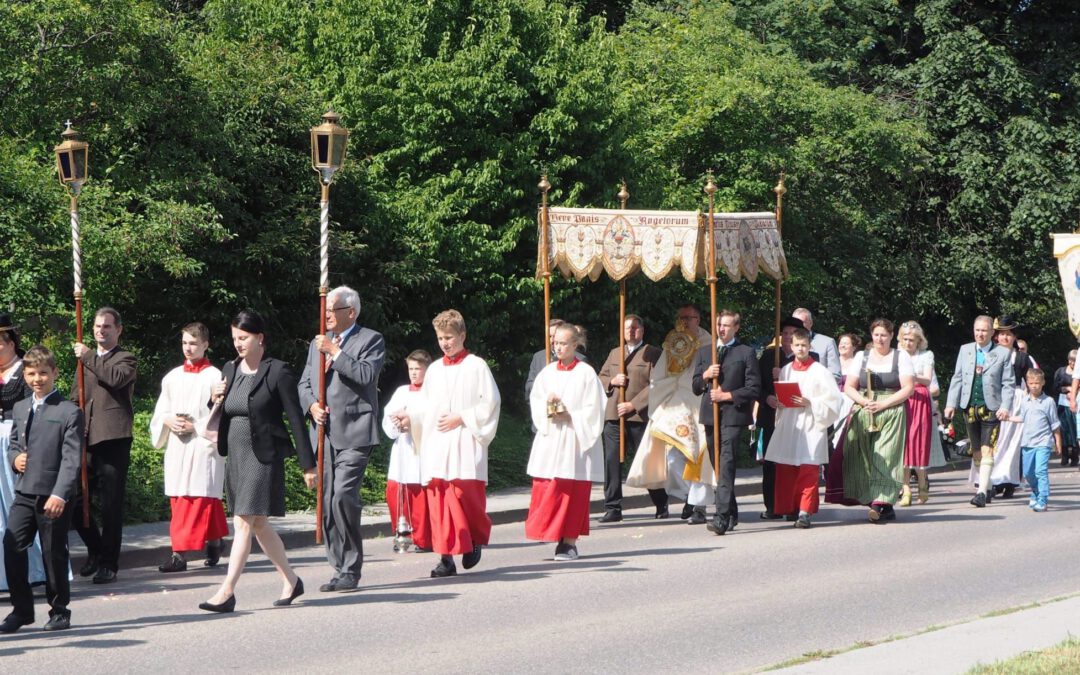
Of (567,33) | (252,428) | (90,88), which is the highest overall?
(567,33)

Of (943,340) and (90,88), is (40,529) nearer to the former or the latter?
(90,88)

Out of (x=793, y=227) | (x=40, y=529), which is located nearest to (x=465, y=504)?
(x=40, y=529)

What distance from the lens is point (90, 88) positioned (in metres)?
16.3

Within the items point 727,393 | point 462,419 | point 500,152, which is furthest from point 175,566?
point 500,152

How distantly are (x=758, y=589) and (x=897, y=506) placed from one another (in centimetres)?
610

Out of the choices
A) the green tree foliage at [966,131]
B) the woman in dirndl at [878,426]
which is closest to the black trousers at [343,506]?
the woman in dirndl at [878,426]

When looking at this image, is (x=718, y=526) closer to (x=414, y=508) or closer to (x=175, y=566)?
(x=414, y=508)

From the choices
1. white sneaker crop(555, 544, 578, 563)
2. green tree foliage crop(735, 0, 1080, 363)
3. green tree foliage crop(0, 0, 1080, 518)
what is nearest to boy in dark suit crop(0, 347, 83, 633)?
white sneaker crop(555, 544, 578, 563)

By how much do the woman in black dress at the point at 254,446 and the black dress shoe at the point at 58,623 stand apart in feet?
2.77

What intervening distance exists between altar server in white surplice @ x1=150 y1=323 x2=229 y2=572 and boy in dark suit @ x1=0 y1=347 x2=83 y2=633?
247 centimetres

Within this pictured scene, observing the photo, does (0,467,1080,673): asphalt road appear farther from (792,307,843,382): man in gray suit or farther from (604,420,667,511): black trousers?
(792,307,843,382): man in gray suit

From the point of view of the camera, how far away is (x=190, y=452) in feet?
37.0

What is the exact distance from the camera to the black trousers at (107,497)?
11.1 m

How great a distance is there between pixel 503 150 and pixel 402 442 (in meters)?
11.0
